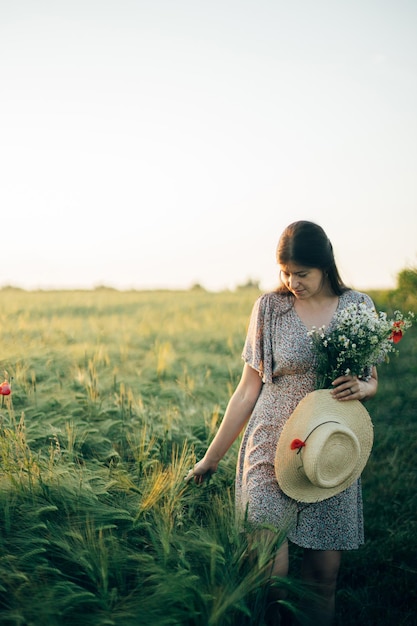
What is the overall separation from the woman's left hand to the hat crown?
0.48 ft

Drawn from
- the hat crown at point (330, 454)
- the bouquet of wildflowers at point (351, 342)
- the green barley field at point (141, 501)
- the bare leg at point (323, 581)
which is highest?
the bouquet of wildflowers at point (351, 342)

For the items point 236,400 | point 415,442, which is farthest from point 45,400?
point 415,442

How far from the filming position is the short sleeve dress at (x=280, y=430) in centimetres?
291

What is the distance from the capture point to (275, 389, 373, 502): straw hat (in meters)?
2.71

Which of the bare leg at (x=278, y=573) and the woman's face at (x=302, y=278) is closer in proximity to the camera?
the bare leg at (x=278, y=573)

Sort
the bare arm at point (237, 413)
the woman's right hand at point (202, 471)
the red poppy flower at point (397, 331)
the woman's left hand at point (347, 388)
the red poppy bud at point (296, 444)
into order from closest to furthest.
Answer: the red poppy bud at point (296, 444), the woman's left hand at point (347, 388), the red poppy flower at point (397, 331), the bare arm at point (237, 413), the woman's right hand at point (202, 471)

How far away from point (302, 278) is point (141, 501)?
1518 millimetres

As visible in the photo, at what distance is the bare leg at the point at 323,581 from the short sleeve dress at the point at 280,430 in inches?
2.3

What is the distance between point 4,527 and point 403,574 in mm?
2694

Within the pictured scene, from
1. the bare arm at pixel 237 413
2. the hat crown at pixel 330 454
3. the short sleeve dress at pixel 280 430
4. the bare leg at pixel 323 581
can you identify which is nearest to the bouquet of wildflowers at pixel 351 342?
the short sleeve dress at pixel 280 430

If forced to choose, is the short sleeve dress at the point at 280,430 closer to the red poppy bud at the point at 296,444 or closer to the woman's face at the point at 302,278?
the woman's face at the point at 302,278

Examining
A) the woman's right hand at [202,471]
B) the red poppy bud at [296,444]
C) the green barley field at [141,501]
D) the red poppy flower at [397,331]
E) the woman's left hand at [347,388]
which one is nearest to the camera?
the green barley field at [141,501]

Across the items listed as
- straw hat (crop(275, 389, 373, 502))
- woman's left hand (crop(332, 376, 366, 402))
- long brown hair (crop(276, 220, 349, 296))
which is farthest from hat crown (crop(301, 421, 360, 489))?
long brown hair (crop(276, 220, 349, 296))

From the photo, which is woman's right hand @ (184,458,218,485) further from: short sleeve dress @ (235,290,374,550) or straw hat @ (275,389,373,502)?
straw hat @ (275,389,373,502)
